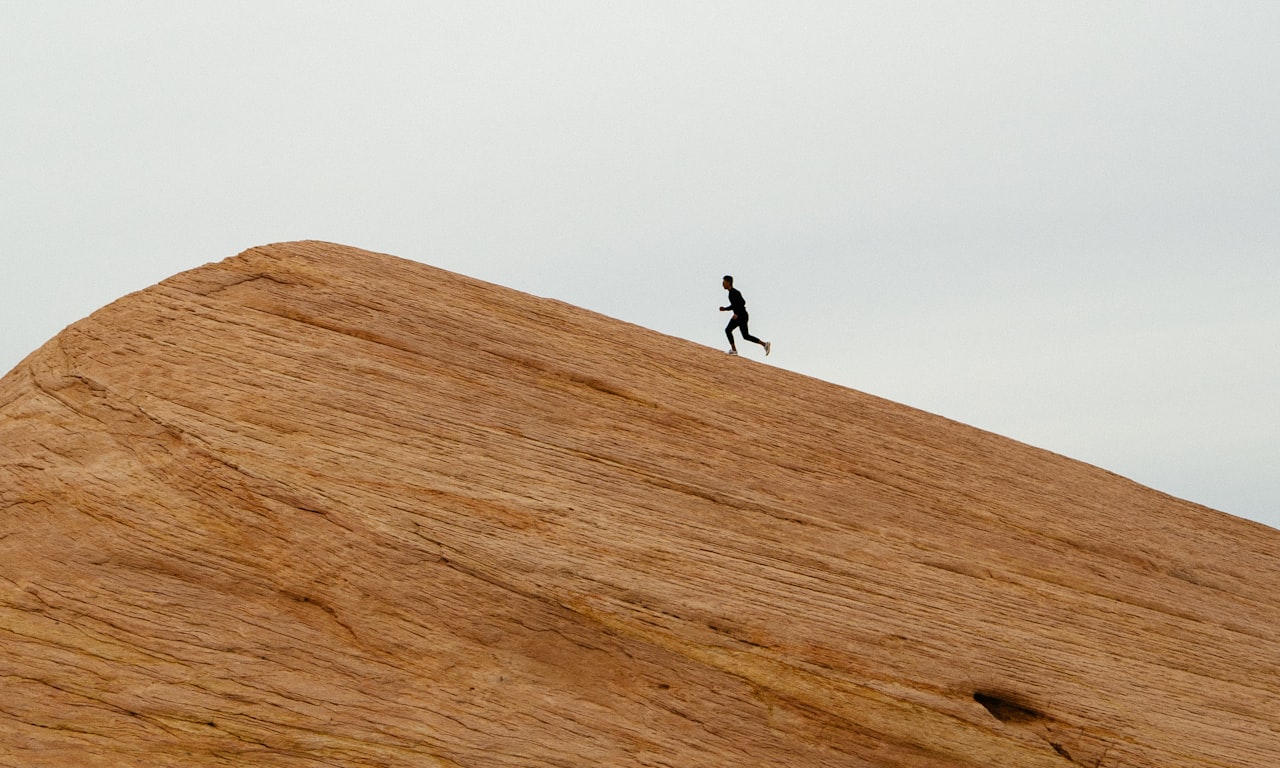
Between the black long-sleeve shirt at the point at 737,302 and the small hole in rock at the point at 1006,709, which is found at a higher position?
the black long-sleeve shirt at the point at 737,302

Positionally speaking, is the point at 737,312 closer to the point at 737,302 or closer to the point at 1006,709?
the point at 737,302

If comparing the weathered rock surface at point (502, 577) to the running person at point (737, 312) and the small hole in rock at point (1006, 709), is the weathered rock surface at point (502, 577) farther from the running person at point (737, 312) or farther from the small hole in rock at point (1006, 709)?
the running person at point (737, 312)

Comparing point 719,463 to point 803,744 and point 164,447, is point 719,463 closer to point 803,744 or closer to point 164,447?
point 803,744

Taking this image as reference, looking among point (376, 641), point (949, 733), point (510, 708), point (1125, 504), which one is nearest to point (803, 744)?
point (949, 733)

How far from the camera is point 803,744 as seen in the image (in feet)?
48.9

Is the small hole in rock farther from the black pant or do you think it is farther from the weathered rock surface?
the black pant

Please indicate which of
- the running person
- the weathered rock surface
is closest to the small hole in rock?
the weathered rock surface

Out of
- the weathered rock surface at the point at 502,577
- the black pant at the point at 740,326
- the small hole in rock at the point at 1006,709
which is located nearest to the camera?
the weathered rock surface at the point at 502,577

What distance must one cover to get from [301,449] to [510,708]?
5.09 metres

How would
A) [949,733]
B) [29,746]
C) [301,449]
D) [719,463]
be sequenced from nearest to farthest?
[29,746] < [949,733] < [301,449] < [719,463]

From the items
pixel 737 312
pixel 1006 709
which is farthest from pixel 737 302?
pixel 1006 709

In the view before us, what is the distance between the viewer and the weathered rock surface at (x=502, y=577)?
46.1ft

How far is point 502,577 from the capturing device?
15.4m

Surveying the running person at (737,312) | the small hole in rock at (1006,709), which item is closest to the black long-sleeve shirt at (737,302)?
the running person at (737,312)
